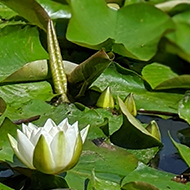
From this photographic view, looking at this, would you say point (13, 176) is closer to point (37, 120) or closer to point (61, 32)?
point (37, 120)

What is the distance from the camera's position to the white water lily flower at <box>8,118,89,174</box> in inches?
25.7

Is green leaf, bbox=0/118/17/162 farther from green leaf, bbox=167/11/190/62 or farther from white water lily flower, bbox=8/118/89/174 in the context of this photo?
green leaf, bbox=167/11/190/62

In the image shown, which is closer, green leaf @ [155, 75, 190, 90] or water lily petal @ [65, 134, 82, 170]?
water lily petal @ [65, 134, 82, 170]

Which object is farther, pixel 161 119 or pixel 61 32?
pixel 61 32

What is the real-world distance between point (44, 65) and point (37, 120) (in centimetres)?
20

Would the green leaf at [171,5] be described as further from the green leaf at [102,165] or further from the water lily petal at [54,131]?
the water lily petal at [54,131]

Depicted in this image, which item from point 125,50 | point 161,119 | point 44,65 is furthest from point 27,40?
point 161,119

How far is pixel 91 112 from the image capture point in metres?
0.89

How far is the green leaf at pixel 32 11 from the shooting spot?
1042 mm

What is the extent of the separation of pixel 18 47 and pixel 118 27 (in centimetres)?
30

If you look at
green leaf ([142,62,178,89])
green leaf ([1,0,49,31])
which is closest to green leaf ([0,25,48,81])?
green leaf ([1,0,49,31])

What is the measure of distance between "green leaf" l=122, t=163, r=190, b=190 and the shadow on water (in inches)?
5.2

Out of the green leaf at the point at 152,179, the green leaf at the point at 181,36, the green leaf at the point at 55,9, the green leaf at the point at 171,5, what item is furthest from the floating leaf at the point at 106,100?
the green leaf at the point at 171,5

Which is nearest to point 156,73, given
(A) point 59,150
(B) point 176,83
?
(B) point 176,83
